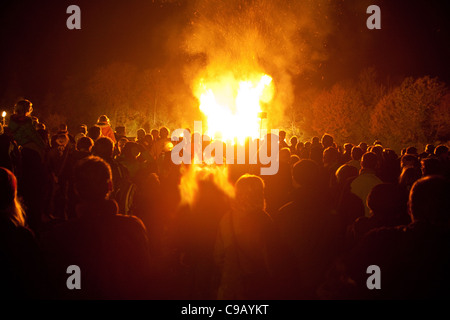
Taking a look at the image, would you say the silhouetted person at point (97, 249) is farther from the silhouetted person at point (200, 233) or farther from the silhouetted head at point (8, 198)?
the silhouetted person at point (200, 233)

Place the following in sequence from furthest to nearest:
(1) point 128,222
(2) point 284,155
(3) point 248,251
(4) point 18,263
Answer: (2) point 284,155 < (3) point 248,251 < (1) point 128,222 < (4) point 18,263

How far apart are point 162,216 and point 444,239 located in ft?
12.5

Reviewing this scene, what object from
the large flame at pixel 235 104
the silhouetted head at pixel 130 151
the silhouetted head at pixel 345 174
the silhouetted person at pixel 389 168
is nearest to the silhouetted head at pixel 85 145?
the silhouetted head at pixel 130 151

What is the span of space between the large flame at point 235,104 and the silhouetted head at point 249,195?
2690 cm

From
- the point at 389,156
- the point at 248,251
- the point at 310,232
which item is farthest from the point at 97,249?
the point at 389,156

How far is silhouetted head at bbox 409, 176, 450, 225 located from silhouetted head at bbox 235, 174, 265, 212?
1.29m

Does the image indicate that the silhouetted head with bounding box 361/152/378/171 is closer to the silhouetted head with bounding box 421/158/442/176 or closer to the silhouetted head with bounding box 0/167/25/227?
the silhouetted head with bounding box 421/158/442/176

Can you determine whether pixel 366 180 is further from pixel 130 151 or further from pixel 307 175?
pixel 130 151

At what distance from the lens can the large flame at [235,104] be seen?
3284 cm

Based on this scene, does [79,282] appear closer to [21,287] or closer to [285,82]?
[21,287]

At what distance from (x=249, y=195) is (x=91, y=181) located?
1.38 meters

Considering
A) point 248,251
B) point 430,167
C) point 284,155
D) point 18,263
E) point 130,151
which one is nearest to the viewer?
point 18,263

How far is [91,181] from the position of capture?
3.07 m
